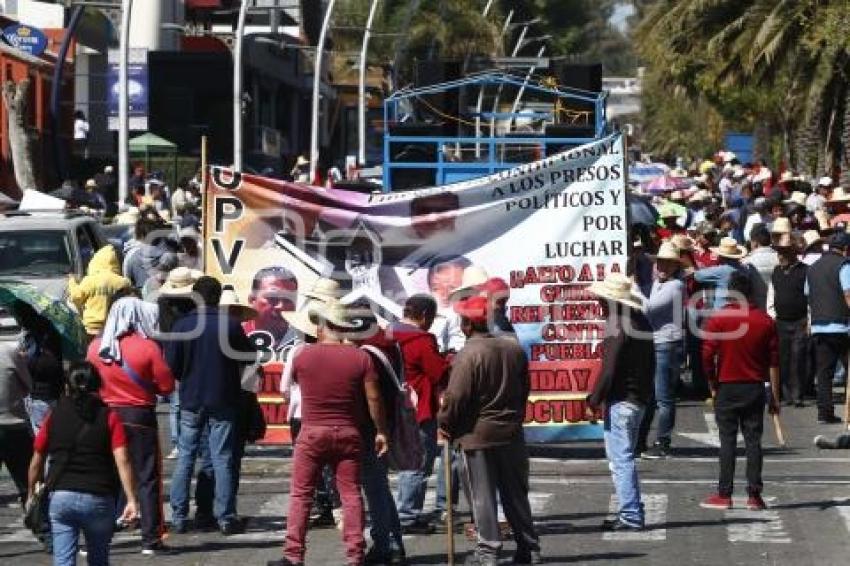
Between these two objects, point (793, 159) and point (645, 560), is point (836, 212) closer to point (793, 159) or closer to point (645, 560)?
point (645, 560)

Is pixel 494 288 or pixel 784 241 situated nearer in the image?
pixel 494 288

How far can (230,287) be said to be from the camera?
16953 millimetres

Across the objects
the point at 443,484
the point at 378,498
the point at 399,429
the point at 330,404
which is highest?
the point at 330,404

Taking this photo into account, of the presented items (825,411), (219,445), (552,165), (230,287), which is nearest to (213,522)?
(219,445)

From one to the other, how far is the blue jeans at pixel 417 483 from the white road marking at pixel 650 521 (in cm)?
121

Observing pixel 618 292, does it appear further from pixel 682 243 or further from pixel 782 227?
pixel 782 227

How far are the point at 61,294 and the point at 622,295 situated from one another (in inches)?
385

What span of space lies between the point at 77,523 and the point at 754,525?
548 cm

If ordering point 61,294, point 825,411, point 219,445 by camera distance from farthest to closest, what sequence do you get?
point 61,294
point 825,411
point 219,445

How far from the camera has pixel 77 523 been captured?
10.6 m

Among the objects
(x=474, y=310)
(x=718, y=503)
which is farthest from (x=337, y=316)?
(x=718, y=503)

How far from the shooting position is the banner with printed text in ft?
57.1

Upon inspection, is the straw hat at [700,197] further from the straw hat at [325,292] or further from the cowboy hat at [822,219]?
the straw hat at [325,292]

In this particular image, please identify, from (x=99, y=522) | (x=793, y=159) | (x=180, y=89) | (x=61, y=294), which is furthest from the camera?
(x=180, y=89)
